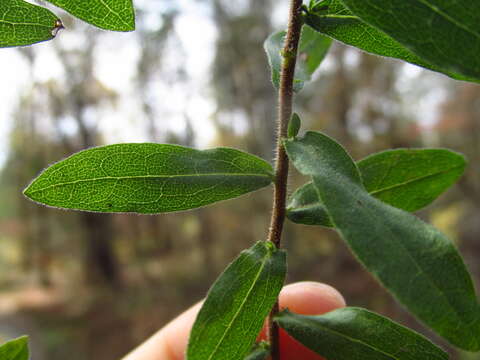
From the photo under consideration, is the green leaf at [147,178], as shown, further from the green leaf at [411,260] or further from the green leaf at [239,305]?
the green leaf at [411,260]

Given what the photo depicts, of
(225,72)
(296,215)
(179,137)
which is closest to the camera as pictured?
(296,215)

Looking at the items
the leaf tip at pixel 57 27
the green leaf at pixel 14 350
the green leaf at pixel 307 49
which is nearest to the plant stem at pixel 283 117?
the green leaf at pixel 307 49

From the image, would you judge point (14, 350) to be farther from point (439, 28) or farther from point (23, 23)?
point (439, 28)

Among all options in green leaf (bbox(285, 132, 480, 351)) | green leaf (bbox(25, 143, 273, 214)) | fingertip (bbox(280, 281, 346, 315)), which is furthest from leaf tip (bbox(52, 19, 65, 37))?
fingertip (bbox(280, 281, 346, 315))

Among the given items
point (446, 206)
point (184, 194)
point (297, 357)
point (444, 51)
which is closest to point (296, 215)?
point (184, 194)

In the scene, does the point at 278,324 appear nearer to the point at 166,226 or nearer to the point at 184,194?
the point at 184,194
